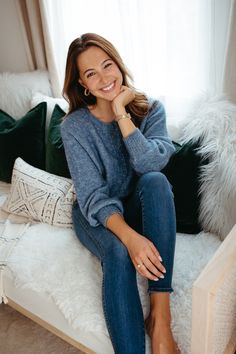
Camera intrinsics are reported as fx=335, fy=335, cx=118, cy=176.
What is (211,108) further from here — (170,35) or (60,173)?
(60,173)

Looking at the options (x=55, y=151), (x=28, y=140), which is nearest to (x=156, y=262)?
(x=55, y=151)

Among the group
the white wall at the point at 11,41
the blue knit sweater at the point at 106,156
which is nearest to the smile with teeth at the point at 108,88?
the blue knit sweater at the point at 106,156

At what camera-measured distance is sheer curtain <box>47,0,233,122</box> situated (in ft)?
4.92

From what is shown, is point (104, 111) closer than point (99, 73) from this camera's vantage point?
No

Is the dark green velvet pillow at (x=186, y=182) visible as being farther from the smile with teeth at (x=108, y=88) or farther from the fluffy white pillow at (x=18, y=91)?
the fluffy white pillow at (x=18, y=91)

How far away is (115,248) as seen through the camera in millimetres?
1047

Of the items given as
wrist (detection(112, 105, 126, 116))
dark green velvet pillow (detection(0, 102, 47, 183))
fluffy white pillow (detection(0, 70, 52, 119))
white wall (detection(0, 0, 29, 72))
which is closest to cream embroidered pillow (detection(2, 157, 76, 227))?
dark green velvet pillow (detection(0, 102, 47, 183))

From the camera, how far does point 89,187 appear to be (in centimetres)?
122

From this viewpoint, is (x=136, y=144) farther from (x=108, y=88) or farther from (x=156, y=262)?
(x=156, y=262)

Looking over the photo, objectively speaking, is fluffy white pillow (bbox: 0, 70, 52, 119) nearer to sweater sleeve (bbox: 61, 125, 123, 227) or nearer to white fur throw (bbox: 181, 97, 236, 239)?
sweater sleeve (bbox: 61, 125, 123, 227)

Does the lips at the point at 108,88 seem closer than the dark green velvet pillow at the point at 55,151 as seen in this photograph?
Yes

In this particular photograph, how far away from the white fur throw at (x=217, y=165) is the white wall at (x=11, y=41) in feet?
4.76

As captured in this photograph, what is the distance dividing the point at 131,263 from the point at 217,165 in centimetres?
50

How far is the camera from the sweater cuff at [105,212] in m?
1.15
